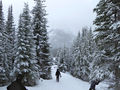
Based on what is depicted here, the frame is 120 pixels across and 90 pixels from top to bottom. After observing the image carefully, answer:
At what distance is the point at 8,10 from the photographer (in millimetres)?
29109

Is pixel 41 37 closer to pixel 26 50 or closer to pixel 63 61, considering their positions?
pixel 26 50

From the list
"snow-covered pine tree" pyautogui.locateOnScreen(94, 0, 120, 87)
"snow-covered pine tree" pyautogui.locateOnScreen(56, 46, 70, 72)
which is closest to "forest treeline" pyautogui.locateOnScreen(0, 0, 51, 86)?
"snow-covered pine tree" pyautogui.locateOnScreen(94, 0, 120, 87)

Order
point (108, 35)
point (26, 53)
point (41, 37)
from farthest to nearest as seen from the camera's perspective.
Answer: point (41, 37) → point (26, 53) → point (108, 35)

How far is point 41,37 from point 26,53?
17.5ft

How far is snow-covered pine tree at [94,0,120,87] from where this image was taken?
895cm

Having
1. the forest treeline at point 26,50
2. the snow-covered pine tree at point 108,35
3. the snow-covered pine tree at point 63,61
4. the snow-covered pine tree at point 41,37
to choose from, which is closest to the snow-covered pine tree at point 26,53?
the forest treeline at point 26,50

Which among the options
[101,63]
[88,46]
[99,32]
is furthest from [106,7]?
[88,46]

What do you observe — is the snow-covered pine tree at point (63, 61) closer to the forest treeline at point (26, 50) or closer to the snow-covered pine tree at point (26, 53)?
the forest treeline at point (26, 50)

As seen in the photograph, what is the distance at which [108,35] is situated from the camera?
9.27 metres

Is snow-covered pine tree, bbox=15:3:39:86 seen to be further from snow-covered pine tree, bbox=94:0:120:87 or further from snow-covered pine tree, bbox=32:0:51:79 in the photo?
snow-covered pine tree, bbox=94:0:120:87

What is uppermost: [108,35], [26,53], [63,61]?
[108,35]

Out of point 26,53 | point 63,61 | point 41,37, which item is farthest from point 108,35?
point 63,61

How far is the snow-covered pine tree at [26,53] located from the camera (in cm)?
1567

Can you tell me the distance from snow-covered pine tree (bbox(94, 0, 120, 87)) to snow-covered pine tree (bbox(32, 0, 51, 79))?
11.6 meters
